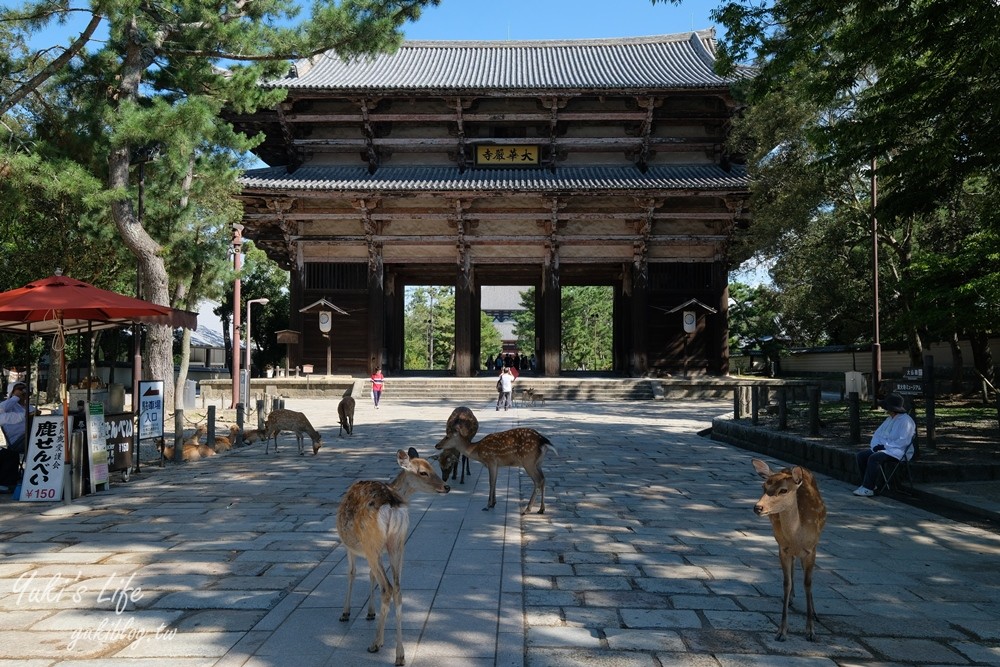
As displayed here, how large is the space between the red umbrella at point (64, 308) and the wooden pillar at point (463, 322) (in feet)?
50.0

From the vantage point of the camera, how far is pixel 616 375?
26.1 m

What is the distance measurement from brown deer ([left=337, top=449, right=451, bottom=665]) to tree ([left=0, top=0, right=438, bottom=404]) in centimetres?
1103

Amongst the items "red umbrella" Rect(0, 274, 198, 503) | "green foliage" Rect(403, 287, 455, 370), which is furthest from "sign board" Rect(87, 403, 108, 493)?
"green foliage" Rect(403, 287, 455, 370)

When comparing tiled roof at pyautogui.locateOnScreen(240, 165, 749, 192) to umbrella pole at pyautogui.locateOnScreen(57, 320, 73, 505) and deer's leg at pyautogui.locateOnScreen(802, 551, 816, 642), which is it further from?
deer's leg at pyautogui.locateOnScreen(802, 551, 816, 642)

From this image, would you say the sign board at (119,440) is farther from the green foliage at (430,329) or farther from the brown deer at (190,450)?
the green foliage at (430,329)

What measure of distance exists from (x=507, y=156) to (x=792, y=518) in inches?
898

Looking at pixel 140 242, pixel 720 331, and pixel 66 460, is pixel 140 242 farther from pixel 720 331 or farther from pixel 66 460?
pixel 720 331

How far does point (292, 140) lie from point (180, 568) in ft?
73.5

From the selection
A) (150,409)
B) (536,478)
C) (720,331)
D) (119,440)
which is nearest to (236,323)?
(150,409)

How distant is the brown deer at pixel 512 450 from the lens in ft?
22.4

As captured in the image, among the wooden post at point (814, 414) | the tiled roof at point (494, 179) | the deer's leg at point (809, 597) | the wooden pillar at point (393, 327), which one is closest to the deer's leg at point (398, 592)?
the deer's leg at point (809, 597)

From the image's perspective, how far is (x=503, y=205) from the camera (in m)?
24.3

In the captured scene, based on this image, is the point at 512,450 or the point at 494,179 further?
the point at 494,179

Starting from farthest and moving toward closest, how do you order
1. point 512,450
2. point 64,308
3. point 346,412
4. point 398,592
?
point 346,412 → point 64,308 → point 512,450 → point 398,592
